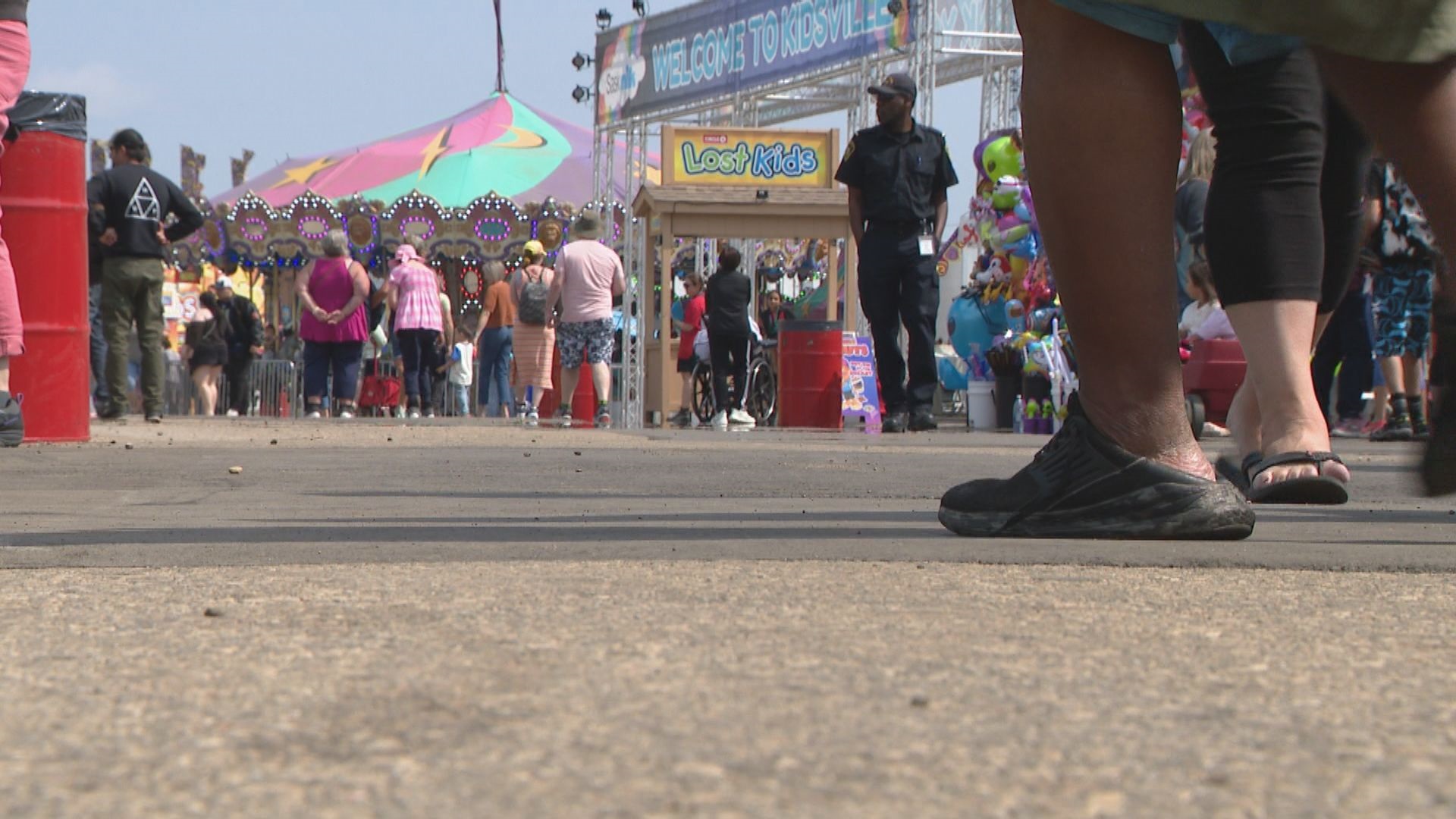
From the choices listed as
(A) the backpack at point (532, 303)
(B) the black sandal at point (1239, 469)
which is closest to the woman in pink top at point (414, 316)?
(A) the backpack at point (532, 303)

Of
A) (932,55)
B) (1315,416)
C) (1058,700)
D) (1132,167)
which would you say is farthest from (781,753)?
(932,55)

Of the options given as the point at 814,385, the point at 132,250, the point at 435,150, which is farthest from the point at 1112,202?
the point at 435,150

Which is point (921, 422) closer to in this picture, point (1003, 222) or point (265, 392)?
point (1003, 222)

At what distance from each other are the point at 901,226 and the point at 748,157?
252 inches

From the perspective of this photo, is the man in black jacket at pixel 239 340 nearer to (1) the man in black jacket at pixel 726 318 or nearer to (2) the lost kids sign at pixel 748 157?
(2) the lost kids sign at pixel 748 157

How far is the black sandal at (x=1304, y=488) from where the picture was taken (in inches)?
130

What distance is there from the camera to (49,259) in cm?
745

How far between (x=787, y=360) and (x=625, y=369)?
545cm

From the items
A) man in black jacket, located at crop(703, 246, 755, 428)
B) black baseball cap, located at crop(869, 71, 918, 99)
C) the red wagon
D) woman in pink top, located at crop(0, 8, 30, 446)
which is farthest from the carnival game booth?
woman in pink top, located at crop(0, 8, 30, 446)

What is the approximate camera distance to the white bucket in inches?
564

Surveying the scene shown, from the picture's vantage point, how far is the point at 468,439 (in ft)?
29.1

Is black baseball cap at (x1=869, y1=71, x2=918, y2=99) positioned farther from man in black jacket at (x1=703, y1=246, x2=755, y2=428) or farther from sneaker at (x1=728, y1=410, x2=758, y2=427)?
man in black jacket at (x1=703, y1=246, x2=755, y2=428)

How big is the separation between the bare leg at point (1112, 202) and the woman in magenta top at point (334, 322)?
1262 cm

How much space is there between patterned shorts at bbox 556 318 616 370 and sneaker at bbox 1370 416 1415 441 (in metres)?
5.77
